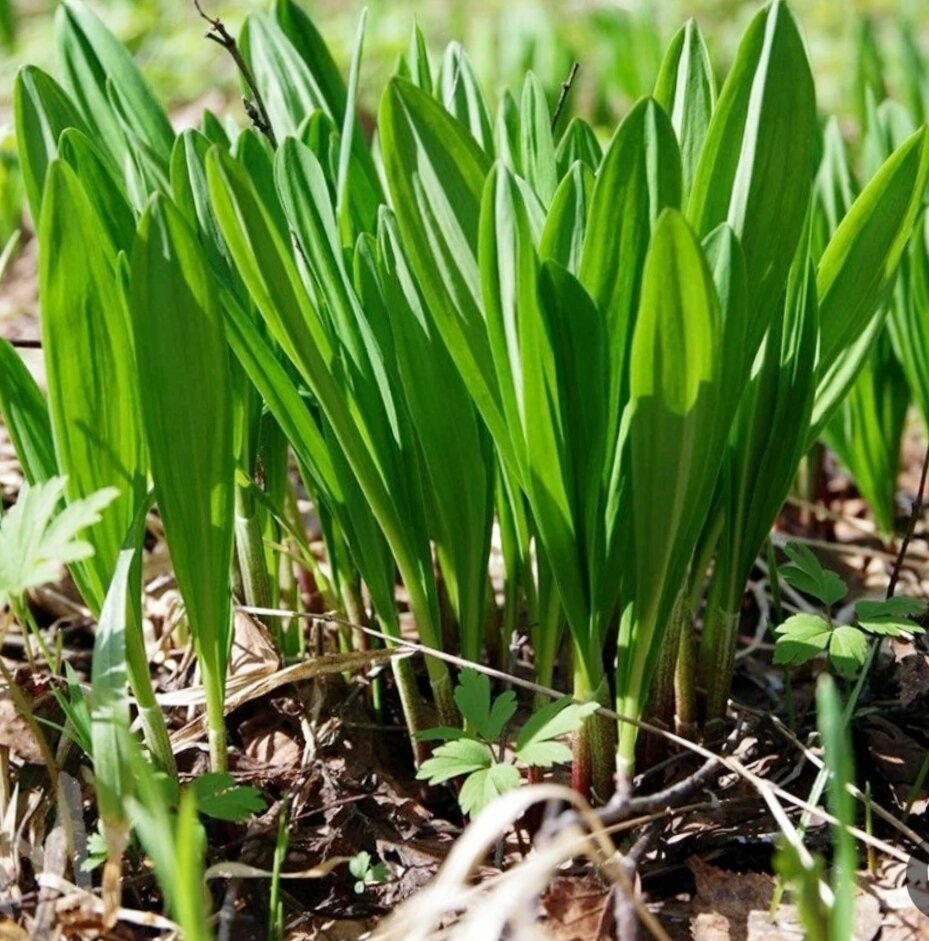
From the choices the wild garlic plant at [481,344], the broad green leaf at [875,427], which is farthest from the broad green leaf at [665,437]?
the broad green leaf at [875,427]

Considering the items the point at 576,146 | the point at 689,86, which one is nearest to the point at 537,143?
the point at 576,146

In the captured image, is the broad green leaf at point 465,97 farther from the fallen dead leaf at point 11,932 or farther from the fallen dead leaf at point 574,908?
the fallen dead leaf at point 11,932

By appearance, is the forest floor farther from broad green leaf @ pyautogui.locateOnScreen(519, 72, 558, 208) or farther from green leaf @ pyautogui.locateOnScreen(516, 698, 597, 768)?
broad green leaf @ pyautogui.locateOnScreen(519, 72, 558, 208)

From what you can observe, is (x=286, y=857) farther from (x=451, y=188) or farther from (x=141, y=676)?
(x=451, y=188)

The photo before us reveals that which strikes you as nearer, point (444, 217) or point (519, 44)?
point (444, 217)

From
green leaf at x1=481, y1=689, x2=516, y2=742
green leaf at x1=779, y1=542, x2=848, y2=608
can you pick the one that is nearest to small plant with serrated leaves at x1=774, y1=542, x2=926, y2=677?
green leaf at x1=779, y1=542, x2=848, y2=608

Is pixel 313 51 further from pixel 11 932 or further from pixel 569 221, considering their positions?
pixel 11 932
